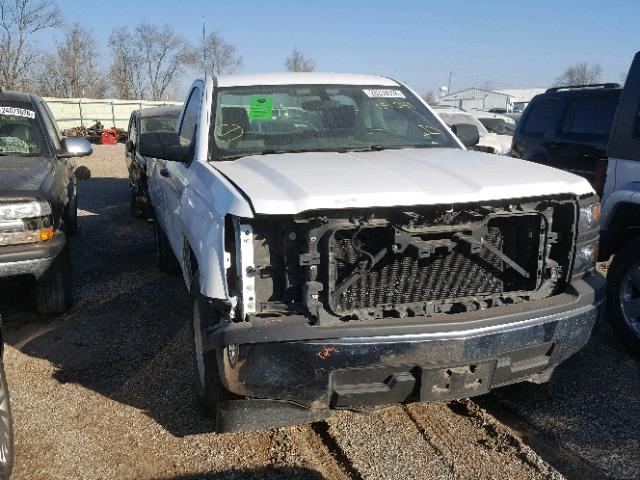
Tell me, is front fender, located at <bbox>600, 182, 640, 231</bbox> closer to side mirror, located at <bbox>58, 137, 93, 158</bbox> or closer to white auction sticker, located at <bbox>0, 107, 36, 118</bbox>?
side mirror, located at <bbox>58, 137, 93, 158</bbox>

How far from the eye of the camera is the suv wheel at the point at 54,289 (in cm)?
488

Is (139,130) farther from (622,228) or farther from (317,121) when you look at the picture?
(622,228)

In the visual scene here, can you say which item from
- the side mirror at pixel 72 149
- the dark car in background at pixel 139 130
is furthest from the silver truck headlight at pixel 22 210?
the dark car in background at pixel 139 130

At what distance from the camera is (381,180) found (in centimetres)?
289

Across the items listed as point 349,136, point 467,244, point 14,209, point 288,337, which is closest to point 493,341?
point 467,244

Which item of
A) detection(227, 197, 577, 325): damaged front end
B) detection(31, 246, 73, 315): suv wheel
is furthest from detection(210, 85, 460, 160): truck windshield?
detection(31, 246, 73, 315): suv wheel

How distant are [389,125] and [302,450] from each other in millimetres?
2303

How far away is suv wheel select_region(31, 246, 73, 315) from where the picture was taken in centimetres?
488

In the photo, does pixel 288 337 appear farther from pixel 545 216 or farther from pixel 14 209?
pixel 14 209

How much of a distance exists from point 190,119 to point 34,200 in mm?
1311

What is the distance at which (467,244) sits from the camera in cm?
286

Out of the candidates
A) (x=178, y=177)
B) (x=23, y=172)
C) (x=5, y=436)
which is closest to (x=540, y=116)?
(x=178, y=177)

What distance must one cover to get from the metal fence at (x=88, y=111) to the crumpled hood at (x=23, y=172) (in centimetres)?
2926

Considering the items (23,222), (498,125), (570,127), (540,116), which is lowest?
(23,222)
